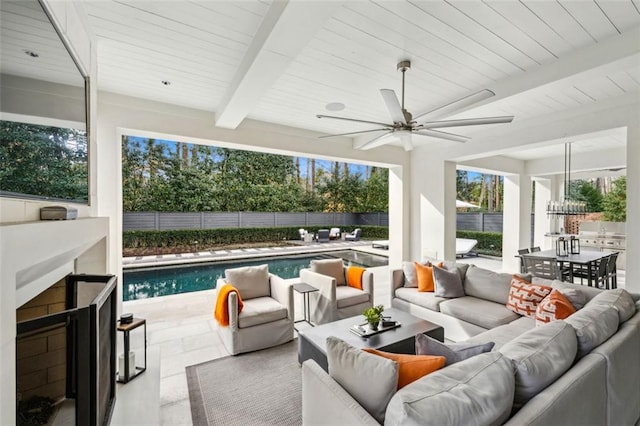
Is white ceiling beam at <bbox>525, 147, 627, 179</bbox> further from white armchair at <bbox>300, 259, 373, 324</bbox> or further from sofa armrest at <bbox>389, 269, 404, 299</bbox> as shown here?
white armchair at <bbox>300, 259, 373, 324</bbox>

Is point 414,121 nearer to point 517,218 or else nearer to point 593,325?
point 593,325

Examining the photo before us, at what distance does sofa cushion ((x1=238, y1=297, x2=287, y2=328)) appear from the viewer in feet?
10.2

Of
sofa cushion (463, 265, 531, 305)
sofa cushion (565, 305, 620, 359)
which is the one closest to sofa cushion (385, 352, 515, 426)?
sofa cushion (565, 305, 620, 359)

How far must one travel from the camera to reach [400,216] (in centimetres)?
630

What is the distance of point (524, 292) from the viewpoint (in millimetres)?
3053

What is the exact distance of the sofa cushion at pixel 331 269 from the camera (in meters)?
4.17

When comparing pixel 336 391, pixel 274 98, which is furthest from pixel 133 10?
pixel 336 391

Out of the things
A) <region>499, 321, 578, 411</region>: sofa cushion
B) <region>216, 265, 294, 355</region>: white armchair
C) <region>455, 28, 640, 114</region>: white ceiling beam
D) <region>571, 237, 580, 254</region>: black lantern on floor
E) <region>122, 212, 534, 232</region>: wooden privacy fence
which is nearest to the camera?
<region>499, 321, 578, 411</region>: sofa cushion

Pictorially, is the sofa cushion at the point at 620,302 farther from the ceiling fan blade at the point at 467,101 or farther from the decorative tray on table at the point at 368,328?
the ceiling fan blade at the point at 467,101

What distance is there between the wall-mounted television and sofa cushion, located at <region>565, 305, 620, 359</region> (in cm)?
277

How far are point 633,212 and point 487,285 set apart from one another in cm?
177

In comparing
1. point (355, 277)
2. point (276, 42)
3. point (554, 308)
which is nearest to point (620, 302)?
point (554, 308)

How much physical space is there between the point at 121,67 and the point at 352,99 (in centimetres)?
247

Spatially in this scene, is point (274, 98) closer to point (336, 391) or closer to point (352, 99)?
point (352, 99)
